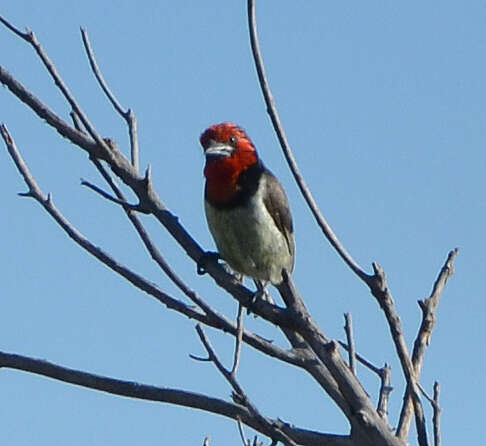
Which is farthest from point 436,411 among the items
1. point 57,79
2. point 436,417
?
point 57,79

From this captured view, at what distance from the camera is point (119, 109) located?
4547 millimetres

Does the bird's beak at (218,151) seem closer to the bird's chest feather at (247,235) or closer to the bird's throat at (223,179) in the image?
the bird's throat at (223,179)

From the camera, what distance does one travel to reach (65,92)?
150 inches

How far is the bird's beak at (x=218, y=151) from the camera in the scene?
7.17 metres

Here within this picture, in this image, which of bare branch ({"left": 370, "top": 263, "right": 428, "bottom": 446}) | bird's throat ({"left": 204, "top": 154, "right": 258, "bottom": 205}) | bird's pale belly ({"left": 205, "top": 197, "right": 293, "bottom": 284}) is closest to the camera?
bare branch ({"left": 370, "top": 263, "right": 428, "bottom": 446})

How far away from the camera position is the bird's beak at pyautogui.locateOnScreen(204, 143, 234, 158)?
7168 millimetres

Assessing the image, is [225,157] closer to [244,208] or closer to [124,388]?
[244,208]

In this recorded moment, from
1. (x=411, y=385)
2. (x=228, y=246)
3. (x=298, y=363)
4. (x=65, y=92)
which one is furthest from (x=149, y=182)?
(x=228, y=246)

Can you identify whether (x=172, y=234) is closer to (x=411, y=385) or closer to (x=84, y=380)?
(x=84, y=380)

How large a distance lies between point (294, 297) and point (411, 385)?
775 mm

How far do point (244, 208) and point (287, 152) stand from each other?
3627 millimetres

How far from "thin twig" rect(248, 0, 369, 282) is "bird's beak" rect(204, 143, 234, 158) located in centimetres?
360

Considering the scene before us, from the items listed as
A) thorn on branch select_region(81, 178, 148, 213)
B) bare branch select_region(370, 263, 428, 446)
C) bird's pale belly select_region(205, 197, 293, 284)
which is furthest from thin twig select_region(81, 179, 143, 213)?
bird's pale belly select_region(205, 197, 293, 284)

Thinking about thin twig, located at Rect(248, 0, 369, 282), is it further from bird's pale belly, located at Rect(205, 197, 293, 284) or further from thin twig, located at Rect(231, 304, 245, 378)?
bird's pale belly, located at Rect(205, 197, 293, 284)
